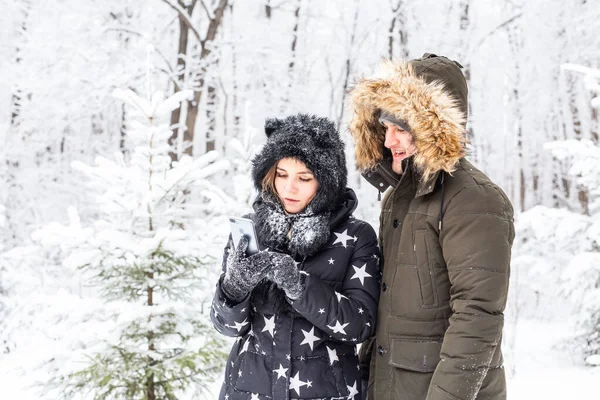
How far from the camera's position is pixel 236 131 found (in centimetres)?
1991

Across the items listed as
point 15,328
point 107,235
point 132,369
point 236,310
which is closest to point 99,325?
point 132,369

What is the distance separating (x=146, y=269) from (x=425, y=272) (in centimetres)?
290

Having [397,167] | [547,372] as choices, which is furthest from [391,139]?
[547,372]

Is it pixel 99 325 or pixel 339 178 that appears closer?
pixel 339 178

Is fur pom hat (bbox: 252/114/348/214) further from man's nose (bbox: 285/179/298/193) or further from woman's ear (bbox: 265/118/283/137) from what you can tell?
man's nose (bbox: 285/179/298/193)

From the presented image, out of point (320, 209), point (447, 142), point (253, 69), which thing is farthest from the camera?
point (253, 69)

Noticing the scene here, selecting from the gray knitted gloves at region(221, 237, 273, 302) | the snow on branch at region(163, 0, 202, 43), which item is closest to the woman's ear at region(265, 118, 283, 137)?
the gray knitted gloves at region(221, 237, 273, 302)

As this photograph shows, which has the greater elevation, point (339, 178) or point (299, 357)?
point (339, 178)

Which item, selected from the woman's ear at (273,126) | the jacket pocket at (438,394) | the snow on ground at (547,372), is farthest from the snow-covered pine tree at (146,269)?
the snow on ground at (547,372)

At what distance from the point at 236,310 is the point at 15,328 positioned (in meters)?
7.08

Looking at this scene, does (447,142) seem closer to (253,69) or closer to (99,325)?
(99,325)

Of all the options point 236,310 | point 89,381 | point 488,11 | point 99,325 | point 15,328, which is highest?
point 488,11

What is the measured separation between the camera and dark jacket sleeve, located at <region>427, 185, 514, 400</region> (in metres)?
1.95

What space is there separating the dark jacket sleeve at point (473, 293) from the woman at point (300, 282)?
50 centimetres
